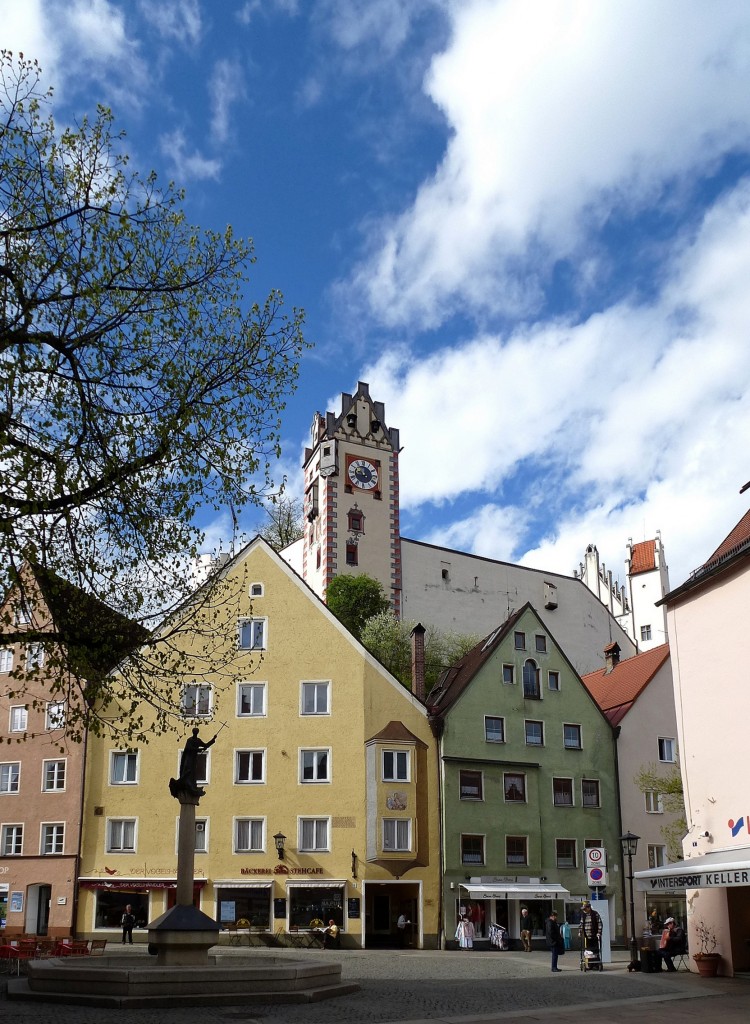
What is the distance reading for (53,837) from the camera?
4303 cm

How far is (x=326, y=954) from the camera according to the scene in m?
36.2

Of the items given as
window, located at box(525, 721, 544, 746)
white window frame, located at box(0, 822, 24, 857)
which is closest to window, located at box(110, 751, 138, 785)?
white window frame, located at box(0, 822, 24, 857)

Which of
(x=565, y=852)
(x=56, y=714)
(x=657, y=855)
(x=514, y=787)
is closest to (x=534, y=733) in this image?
(x=514, y=787)

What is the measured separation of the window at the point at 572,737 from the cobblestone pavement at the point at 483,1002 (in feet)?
58.3

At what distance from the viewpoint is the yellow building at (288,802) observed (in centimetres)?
4184

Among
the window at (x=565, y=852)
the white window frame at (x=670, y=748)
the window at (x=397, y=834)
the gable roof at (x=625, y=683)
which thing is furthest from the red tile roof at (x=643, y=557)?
the window at (x=397, y=834)

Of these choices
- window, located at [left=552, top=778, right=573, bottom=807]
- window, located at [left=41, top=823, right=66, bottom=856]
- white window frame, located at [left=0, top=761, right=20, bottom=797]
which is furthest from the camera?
window, located at [left=552, top=778, right=573, bottom=807]

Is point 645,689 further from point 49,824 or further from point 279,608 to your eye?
point 49,824

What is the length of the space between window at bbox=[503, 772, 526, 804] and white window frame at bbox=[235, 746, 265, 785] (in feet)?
33.7

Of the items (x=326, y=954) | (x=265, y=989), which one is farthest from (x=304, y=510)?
(x=265, y=989)

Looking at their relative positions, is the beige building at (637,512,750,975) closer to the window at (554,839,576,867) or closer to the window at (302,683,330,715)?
the window at (302,683,330,715)

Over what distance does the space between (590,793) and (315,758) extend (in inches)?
498

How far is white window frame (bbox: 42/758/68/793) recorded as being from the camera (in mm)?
43500

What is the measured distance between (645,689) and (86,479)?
1499 inches
